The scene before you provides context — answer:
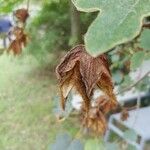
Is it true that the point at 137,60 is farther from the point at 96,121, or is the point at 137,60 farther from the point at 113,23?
the point at 113,23

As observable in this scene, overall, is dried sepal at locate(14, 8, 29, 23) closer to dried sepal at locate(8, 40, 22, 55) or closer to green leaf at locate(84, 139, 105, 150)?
dried sepal at locate(8, 40, 22, 55)

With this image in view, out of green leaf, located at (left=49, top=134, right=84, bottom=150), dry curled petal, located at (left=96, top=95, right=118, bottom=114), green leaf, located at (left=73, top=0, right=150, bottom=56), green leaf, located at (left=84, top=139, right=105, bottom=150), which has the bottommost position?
green leaf, located at (left=84, top=139, right=105, bottom=150)

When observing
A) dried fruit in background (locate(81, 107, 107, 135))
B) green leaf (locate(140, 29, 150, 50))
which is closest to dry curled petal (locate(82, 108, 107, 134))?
dried fruit in background (locate(81, 107, 107, 135))

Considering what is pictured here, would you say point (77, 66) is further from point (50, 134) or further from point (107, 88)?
point (50, 134)

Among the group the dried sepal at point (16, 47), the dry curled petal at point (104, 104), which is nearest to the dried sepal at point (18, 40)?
the dried sepal at point (16, 47)

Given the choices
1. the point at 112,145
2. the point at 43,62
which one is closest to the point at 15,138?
the point at 43,62

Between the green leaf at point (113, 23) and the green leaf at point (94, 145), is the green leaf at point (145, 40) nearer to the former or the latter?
the green leaf at point (94, 145)

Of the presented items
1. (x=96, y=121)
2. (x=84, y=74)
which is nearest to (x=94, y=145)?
(x=96, y=121)
